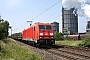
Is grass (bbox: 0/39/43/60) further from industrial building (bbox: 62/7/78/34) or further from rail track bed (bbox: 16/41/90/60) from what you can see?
industrial building (bbox: 62/7/78/34)

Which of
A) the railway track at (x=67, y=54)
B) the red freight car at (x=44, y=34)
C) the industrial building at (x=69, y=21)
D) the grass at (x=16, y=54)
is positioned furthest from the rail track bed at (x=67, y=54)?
the industrial building at (x=69, y=21)

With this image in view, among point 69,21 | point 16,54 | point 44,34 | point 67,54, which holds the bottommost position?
point 67,54

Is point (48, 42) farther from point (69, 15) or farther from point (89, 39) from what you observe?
point (69, 15)

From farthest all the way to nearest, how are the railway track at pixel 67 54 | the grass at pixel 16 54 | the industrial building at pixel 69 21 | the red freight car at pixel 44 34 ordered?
the industrial building at pixel 69 21, the red freight car at pixel 44 34, the railway track at pixel 67 54, the grass at pixel 16 54

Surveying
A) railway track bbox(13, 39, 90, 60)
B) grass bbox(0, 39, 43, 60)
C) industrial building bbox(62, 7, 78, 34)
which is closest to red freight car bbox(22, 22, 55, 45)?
railway track bbox(13, 39, 90, 60)

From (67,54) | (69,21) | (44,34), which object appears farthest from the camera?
(69,21)

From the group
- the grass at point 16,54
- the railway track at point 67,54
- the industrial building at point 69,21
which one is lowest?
the railway track at point 67,54

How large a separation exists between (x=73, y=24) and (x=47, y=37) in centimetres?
13701

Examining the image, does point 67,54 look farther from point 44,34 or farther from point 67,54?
point 44,34

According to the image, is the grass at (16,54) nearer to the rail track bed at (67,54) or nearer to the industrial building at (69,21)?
the rail track bed at (67,54)

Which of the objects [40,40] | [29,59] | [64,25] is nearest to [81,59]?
[29,59]

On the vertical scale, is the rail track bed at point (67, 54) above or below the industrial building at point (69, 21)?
below

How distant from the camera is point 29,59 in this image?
35.1ft

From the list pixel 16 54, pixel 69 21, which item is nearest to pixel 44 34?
pixel 16 54
